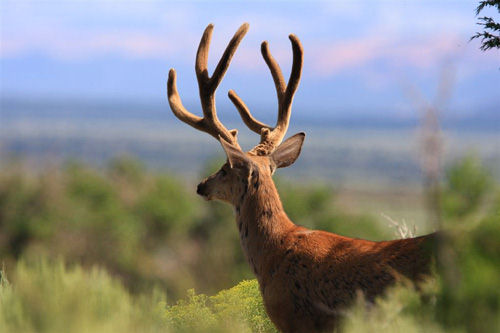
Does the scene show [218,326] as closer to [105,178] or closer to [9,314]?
[9,314]

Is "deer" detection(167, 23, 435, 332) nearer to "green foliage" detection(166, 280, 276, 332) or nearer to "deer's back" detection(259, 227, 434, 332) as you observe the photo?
"deer's back" detection(259, 227, 434, 332)

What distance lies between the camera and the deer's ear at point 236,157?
6.52 meters

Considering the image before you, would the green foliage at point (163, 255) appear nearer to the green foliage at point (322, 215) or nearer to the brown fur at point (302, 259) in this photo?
the green foliage at point (322, 215)

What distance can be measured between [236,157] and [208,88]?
4.27ft

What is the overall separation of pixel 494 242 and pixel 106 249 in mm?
40355

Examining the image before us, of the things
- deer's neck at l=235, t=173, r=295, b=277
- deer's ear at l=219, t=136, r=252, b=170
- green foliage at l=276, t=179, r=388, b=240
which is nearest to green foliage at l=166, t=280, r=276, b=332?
deer's neck at l=235, t=173, r=295, b=277

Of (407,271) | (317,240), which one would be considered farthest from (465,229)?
(317,240)

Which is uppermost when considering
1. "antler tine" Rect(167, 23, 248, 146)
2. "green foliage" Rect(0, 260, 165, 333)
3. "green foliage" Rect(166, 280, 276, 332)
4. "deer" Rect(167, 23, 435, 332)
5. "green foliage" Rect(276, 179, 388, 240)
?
"antler tine" Rect(167, 23, 248, 146)

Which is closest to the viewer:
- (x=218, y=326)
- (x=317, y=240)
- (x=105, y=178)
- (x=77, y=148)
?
(x=218, y=326)

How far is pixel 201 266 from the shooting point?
3897 centimetres

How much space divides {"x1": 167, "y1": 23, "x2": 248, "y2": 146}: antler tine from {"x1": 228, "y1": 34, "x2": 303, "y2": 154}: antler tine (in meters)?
0.28

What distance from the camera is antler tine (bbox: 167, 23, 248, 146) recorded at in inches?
294

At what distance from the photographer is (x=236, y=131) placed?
7.62 m

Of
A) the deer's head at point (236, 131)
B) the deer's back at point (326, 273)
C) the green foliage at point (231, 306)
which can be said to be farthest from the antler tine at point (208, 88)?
the deer's back at point (326, 273)
